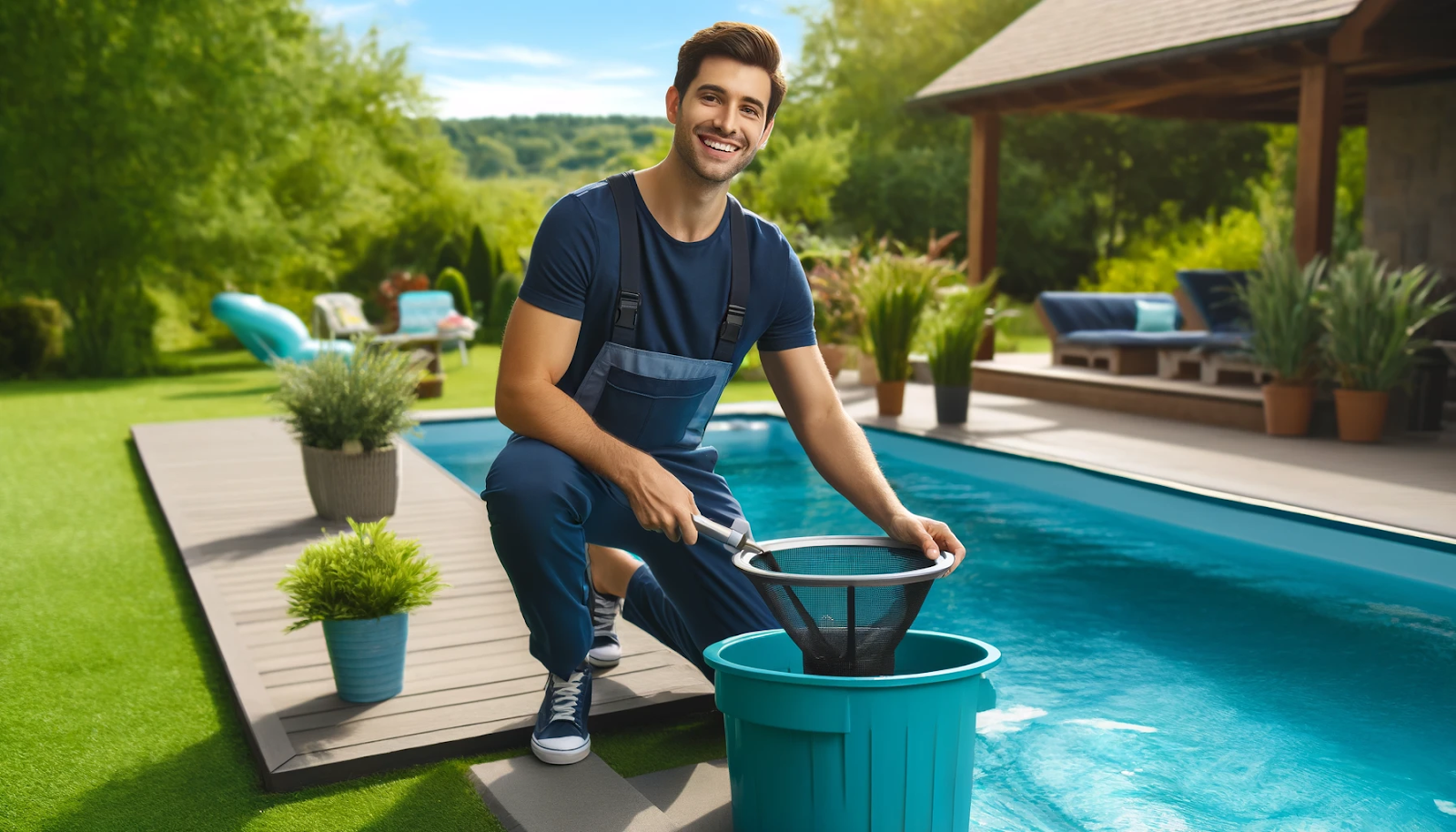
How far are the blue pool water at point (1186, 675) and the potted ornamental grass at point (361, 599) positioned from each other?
4.55ft

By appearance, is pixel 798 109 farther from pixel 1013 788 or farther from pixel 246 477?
pixel 1013 788

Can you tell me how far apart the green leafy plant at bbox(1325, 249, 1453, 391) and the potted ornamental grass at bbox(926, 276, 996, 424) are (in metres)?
2.12

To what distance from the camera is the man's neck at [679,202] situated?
239 cm

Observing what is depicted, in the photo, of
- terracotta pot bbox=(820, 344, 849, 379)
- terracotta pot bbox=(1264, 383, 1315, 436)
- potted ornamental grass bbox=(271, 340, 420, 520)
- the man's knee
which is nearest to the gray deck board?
potted ornamental grass bbox=(271, 340, 420, 520)

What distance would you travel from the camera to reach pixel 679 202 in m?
2.41

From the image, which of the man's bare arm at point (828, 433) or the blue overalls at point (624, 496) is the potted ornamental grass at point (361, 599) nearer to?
the blue overalls at point (624, 496)

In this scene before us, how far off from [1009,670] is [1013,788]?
91 centimetres

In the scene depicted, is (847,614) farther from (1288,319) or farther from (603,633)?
(1288,319)

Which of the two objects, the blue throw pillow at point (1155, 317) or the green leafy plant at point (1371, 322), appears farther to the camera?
the blue throw pillow at point (1155, 317)

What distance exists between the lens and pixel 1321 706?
10.7ft

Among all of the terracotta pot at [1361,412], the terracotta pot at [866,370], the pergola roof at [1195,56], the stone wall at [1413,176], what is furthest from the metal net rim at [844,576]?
the stone wall at [1413,176]

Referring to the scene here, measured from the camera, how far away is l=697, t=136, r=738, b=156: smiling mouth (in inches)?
91.7

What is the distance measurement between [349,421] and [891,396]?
445 centimetres

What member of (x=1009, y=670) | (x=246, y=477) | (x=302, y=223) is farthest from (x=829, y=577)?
(x=302, y=223)
